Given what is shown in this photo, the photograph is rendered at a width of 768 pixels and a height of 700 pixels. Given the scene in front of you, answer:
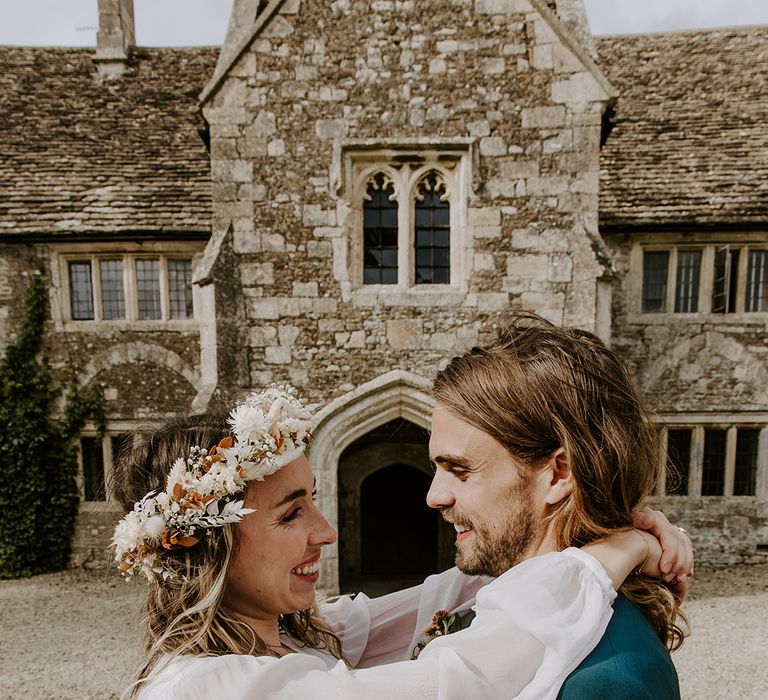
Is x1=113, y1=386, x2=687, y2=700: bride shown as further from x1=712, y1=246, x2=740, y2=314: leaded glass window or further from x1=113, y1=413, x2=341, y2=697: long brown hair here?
x1=712, y1=246, x2=740, y2=314: leaded glass window

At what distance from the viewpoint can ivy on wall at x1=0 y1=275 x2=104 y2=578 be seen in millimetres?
8219

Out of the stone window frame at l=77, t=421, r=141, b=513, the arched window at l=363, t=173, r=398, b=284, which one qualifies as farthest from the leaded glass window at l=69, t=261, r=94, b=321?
the arched window at l=363, t=173, r=398, b=284

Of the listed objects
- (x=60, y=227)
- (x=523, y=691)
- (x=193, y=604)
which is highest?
(x=60, y=227)

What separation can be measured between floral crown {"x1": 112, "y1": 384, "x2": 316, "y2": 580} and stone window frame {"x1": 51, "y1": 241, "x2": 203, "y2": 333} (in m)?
7.22

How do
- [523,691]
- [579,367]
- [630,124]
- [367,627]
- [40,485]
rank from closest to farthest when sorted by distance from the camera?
1. [523,691]
2. [579,367]
3. [367,627]
4. [40,485]
5. [630,124]

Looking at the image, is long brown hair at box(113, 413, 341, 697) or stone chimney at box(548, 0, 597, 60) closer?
long brown hair at box(113, 413, 341, 697)

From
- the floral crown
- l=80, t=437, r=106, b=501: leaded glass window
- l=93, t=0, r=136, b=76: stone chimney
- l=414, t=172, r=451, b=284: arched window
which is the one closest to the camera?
the floral crown

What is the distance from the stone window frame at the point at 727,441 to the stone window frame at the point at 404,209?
502 centimetres

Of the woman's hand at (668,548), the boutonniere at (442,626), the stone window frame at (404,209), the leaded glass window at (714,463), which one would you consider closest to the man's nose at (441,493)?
the boutonniere at (442,626)

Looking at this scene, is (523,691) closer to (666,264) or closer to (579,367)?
(579,367)

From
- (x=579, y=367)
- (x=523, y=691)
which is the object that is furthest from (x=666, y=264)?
(x=523, y=691)

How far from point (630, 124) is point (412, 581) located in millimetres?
9243

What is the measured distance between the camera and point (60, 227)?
25.7 feet

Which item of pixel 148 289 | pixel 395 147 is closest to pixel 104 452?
pixel 148 289
